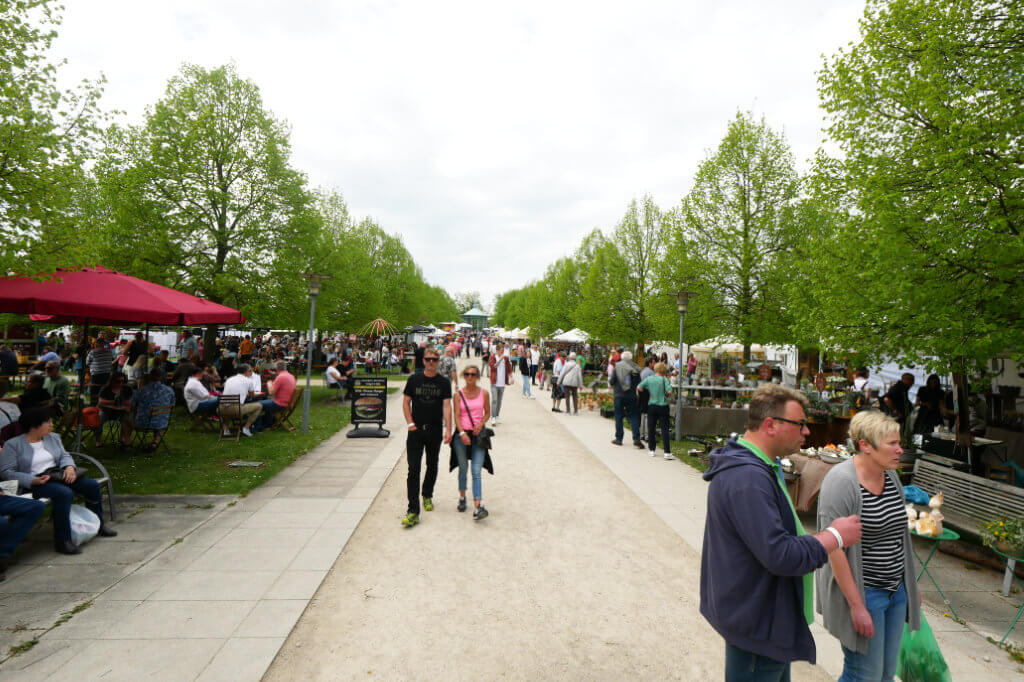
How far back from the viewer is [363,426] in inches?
503

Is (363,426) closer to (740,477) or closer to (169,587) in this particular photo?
(169,587)

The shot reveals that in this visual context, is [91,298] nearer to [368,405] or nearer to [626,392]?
[368,405]

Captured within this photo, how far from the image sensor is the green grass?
962 centimetres

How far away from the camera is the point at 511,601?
4176mm

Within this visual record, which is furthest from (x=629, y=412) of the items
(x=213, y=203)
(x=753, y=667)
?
(x=213, y=203)

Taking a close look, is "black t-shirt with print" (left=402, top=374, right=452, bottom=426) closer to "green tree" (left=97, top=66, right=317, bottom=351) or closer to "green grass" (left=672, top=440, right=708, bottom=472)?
"green grass" (left=672, top=440, right=708, bottom=472)

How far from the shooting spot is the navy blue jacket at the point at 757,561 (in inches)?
73.0

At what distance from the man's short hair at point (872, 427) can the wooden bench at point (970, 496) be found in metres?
3.81

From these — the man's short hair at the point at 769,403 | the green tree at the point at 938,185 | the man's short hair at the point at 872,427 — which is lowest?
the man's short hair at the point at 872,427

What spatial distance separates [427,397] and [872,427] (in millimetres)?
4475

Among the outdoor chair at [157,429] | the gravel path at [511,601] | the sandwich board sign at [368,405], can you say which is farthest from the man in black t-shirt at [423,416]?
the sandwich board sign at [368,405]

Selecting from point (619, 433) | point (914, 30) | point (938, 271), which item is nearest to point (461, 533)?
point (619, 433)

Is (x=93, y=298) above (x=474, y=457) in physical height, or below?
above

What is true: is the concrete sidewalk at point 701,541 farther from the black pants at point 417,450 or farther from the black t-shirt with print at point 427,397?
the black t-shirt with print at point 427,397
